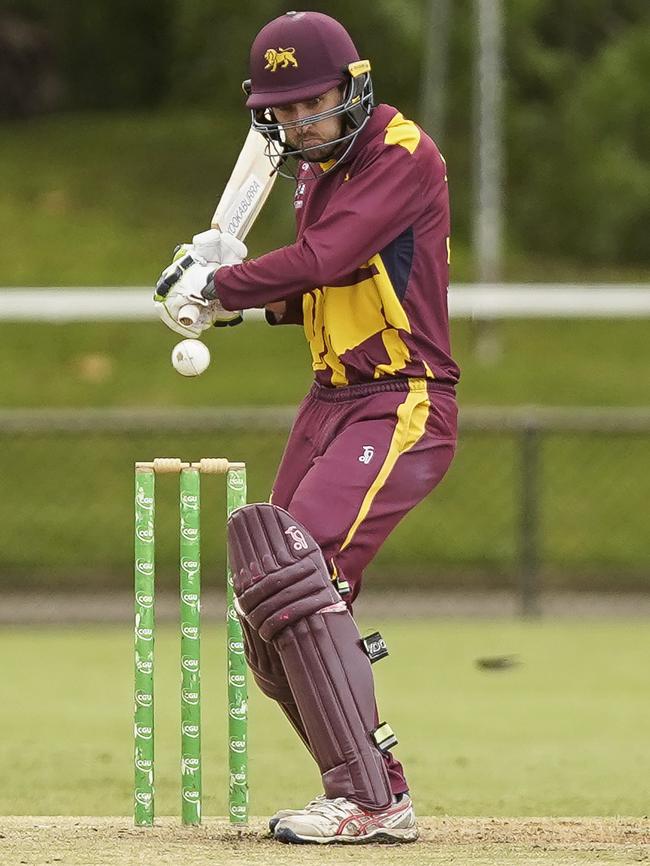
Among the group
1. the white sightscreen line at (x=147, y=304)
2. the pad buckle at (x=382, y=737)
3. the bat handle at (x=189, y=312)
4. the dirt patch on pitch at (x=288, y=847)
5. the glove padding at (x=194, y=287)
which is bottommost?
the dirt patch on pitch at (x=288, y=847)

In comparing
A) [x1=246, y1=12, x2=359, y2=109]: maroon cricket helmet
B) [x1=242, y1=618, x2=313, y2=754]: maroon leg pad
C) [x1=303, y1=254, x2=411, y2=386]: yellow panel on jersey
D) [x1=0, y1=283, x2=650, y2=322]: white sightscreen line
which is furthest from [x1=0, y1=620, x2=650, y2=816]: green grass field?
[x1=0, y1=283, x2=650, y2=322]: white sightscreen line

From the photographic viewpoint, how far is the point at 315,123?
424 cm

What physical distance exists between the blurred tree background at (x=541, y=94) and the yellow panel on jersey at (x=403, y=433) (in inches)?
432

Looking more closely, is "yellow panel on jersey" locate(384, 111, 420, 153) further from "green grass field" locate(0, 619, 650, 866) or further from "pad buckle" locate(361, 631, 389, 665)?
"green grass field" locate(0, 619, 650, 866)

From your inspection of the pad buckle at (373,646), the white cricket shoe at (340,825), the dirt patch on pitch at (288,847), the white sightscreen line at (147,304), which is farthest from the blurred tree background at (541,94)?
the white cricket shoe at (340,825)

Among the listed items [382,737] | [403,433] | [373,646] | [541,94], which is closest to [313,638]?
[373,646]

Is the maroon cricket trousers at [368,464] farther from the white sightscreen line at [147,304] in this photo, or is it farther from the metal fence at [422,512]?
the white sightscreen line at [147,304]

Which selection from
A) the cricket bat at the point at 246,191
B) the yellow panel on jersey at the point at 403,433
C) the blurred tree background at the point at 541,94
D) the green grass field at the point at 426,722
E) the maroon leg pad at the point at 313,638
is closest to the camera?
the maroon leg pad at the point at 313,638

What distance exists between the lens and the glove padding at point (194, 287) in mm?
4238

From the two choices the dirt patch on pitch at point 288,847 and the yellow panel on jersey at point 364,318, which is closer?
the dirt patch on pitch at point 288,847

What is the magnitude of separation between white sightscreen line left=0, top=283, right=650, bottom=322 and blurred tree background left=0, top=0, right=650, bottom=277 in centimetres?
113

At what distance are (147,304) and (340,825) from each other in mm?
10262

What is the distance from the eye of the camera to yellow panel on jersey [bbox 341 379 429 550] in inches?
166

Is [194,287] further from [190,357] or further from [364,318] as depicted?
[364,318]
